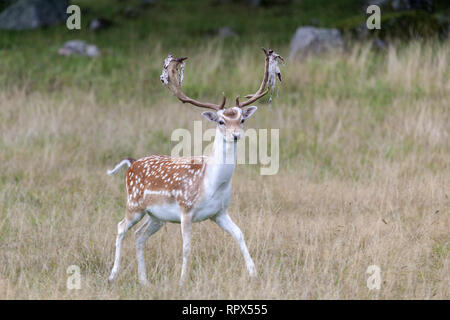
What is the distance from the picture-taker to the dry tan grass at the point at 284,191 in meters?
5.62

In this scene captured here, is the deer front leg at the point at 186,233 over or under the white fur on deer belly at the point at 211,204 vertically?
under

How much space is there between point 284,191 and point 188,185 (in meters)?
2.60

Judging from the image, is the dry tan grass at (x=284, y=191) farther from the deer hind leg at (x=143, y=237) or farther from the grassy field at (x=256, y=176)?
the deer hind leg at (x=143, y=237)

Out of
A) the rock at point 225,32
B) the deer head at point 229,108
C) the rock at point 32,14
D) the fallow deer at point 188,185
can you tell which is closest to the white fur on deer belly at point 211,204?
the fallow deer at point 188,185

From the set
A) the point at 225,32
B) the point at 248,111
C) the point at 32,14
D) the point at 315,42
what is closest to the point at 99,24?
the point at 32,14

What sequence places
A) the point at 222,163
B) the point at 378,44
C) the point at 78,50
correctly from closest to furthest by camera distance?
the point at 222,163, the point at 378,44, the point at 78,50

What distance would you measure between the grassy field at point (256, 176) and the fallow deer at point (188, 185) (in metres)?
0.30

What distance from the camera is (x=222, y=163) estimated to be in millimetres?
5410

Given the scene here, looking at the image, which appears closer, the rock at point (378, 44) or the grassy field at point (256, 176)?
the grassy field at point (256, 176)

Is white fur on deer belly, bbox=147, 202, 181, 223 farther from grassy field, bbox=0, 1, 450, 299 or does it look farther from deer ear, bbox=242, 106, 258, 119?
deer ear, bbox=242, 106, 258, 119

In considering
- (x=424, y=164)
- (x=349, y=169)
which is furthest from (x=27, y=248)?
(x=424, y=164)

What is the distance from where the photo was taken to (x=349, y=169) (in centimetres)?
897

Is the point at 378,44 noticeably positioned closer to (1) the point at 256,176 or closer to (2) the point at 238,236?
(1) the point at 256,176
